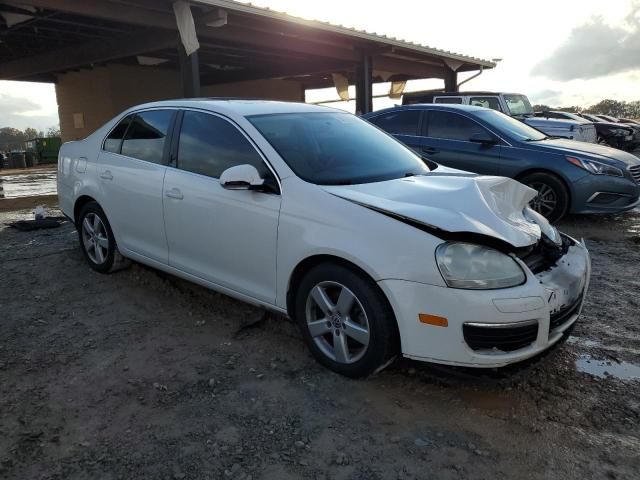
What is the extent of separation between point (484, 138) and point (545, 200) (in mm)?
1125

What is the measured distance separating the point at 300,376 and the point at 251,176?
1.20 metres

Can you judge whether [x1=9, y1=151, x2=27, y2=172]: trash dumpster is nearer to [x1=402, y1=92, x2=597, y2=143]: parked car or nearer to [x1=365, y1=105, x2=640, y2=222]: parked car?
[x1=402, y1=92, x2=597, y2=143]: parked car

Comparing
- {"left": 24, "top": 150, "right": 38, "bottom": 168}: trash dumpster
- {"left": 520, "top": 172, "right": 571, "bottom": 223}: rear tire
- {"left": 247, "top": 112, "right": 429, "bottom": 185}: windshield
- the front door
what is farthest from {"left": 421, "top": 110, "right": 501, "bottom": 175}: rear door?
{"left": 24, "top": 150, "right": 38, "bottom": 168}: trash dumpster

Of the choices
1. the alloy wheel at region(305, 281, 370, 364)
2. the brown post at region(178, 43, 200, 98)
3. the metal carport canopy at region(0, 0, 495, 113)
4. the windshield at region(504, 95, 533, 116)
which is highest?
the metal carport canopy at region(0, 0, 495, 113)

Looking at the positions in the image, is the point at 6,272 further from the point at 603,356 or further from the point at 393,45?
the point at 393,45

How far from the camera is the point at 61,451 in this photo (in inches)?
93.5

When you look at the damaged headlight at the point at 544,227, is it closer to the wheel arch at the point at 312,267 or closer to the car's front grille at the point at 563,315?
the car's front grille at the point at 563,315

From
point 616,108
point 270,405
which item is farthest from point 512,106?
point 616,108

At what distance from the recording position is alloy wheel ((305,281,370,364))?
2787 mm

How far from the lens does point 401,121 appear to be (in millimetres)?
7770

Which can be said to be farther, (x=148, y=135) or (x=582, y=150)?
(x=582, y=150)

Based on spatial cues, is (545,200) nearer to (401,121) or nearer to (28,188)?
(401,121)

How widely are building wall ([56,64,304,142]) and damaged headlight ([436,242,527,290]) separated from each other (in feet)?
47.7

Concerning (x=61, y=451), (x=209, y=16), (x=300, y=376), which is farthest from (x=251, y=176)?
(x=209, y=16)
